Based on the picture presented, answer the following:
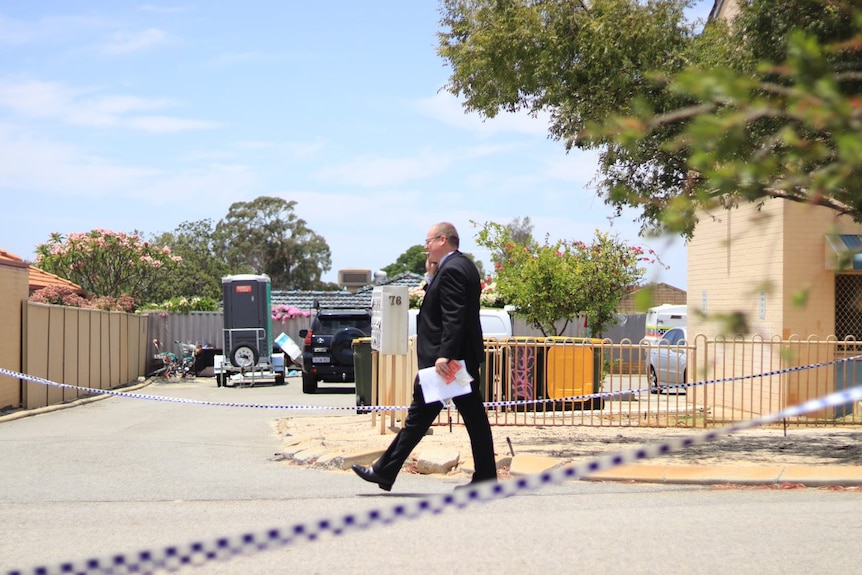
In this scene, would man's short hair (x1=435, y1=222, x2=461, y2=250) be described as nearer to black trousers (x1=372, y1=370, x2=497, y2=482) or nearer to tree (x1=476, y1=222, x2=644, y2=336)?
black trousers (x1=372, y1=370, x2=497, y2=482)

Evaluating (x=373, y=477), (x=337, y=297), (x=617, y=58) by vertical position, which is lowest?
(x=373, y=477)

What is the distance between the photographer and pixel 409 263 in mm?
108750

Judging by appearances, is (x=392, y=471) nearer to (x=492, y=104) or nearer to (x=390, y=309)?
(x=390, y=309)

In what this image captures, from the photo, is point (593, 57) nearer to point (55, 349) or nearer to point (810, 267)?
point (810, 267)

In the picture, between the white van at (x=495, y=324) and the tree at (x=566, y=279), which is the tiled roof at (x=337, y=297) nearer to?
the tree at (x=566, y=279)

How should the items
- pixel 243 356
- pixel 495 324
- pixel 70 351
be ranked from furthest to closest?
pixel 243 356, pixel 495 324, pixel 70 351

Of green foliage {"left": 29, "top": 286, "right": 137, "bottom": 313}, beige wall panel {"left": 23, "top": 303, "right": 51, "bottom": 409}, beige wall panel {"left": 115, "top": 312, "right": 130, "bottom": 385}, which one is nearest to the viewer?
beige wall panel {"left": 23, "top": 303, "right": 51, "bottom": 409}

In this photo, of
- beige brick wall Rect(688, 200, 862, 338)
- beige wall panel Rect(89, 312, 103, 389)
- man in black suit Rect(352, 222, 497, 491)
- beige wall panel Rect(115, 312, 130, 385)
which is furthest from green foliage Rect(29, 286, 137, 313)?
man in black suit Rect(352, 222, 497, 491)

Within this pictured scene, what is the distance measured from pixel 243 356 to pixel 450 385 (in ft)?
65.5

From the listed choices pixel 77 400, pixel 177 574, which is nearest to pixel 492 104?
pixel 177 574

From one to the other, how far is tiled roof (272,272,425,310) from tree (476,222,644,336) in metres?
14.2

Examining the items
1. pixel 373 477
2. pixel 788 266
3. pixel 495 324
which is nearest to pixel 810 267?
pixel 788 266

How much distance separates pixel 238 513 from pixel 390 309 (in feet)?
13.3

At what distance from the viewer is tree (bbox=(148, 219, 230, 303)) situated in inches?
2301
